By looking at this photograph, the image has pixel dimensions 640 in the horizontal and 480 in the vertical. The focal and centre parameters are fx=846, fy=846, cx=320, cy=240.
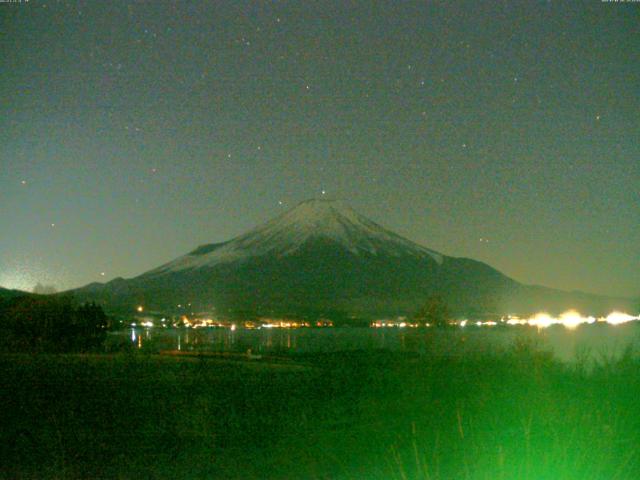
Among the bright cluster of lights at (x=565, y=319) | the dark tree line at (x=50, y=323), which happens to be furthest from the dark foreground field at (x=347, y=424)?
the dark tree line at (x=50, y=323)

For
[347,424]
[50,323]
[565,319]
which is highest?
[50,323]

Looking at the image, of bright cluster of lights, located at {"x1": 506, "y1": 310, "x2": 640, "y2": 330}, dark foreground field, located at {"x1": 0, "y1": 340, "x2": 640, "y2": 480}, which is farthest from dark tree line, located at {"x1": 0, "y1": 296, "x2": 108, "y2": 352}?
dark foreground field, located at {"x1": 0, "y1": 340, "x2": 640, "y2": 480}

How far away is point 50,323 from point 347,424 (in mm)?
34118

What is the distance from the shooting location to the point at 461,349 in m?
21.2

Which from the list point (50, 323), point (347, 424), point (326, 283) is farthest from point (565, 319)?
point (326, 283)

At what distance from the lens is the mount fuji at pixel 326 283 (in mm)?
146375

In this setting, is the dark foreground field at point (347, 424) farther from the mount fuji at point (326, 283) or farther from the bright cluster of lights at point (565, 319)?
the mount fuji at point (326, 283)

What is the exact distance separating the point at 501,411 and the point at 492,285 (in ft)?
501

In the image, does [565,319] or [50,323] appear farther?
[565,319]

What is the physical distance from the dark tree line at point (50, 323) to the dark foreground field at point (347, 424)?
23971 mm

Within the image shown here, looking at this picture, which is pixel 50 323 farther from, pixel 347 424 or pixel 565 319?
pixel 565 319

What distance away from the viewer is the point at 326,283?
15838cm

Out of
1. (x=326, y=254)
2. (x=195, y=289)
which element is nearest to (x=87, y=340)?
(x=195, y=289)

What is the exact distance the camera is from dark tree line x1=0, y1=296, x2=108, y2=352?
43188mm
